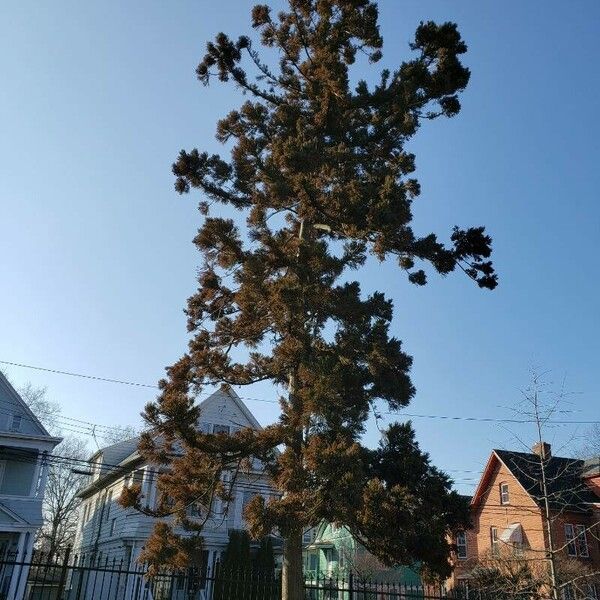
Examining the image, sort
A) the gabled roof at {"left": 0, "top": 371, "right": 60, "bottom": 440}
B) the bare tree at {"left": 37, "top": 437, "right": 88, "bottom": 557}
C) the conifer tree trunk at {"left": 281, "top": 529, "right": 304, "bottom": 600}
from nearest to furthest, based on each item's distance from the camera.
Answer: the conifer tree trunk at {"left": 281, "top": 529, "right": 304, "bottom": 600}
the gabled roof at {"left": 0, "top": 371, "right": 60, "bottom": 440}
the bare tree at {"left": 37, "top": 437, "right": 88, "bottom": 557}

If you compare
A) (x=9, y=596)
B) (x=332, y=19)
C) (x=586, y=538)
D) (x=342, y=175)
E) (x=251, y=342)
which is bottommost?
(x=9, y=596)

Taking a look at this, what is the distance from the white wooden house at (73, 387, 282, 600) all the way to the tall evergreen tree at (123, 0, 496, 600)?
1156 centimetres

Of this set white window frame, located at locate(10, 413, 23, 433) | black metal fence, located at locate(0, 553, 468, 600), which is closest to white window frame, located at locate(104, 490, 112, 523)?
black metal fence, located at locate(0, 553, 468, 600)

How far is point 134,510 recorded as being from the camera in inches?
1028

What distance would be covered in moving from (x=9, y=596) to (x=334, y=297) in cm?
1994

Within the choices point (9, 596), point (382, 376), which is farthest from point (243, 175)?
point (9, 596)

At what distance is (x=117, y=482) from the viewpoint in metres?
32.1

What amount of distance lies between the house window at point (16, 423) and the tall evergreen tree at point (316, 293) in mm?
17752

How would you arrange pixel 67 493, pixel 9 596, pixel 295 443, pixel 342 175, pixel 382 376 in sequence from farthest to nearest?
pixel 67 493 < pixel 9 596 < pixel 342 175 < pixel 382 376 < pixel 295 443

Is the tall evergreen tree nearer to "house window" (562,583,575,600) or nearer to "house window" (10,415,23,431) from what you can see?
"house window" (562,583,575,600)

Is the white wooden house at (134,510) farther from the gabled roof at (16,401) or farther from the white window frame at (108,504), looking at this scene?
the gabled roof at (16,401)

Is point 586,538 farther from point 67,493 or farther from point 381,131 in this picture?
point 67,493

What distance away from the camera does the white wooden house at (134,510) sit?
84.0 feet

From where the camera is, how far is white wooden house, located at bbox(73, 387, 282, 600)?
2561 cm
